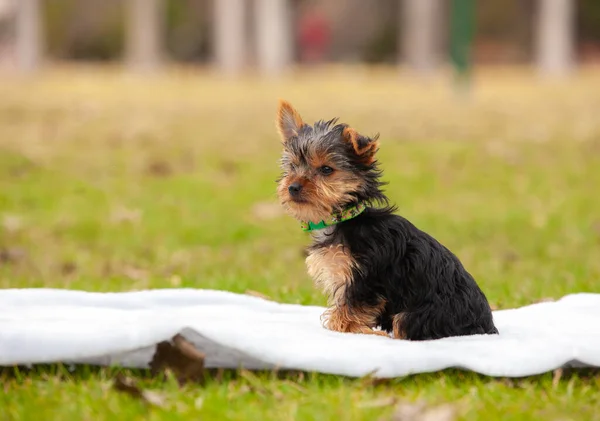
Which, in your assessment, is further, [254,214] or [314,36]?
[314,36]

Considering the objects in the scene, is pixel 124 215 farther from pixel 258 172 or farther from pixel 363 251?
pixel 363 251

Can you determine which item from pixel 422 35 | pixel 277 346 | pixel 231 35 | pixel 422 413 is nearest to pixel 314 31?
pixel 231 35

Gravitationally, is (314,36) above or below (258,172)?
above

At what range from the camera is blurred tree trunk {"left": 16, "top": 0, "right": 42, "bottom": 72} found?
110 feet

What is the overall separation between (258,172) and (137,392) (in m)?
8.08

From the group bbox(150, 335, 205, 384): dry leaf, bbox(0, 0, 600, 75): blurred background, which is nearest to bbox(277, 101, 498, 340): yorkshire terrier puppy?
bbox(150, 335, 205, 384): dry leaf

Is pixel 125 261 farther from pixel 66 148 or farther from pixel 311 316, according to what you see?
pixel 66 148

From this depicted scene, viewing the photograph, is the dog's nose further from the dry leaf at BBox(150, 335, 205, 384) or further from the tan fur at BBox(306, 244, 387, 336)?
the dry leaf at BBox(150, 335, 205, 384)

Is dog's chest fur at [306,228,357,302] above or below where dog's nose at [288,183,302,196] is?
below

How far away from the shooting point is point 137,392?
4.04m

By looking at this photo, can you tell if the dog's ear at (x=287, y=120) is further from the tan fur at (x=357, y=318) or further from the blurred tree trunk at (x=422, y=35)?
the blurred tree trunk at (x=422, y=35)

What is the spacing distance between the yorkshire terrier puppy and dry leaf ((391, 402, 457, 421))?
32.0 inches

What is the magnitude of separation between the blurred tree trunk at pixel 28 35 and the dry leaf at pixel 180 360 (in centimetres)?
3031

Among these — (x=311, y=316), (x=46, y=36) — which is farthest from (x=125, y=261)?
(x=46, y=36)
